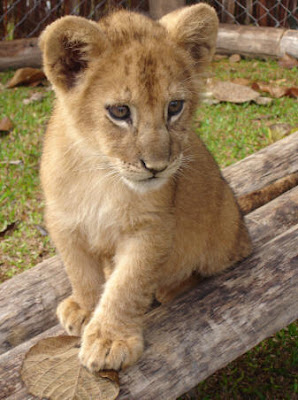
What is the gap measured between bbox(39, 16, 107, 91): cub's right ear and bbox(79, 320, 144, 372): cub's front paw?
1.12 meters

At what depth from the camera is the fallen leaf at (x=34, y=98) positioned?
663 centimetres

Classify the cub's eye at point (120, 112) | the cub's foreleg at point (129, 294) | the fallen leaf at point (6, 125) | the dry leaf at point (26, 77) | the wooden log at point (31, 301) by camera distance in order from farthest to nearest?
the dry leaf at point (26, 77), the fallen leaf at point (6, 125), the wooden log at point (31, 301), the cub's foreleg at point (129, 294), the cub's eye at point (120, 112)

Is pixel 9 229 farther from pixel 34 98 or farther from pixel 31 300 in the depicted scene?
pixel 34 98

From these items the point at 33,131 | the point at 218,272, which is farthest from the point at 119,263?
the point at 33,131

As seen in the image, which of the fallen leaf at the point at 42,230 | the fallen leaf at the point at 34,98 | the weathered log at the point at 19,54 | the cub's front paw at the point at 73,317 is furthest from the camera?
the weathered log at the point at 19,54

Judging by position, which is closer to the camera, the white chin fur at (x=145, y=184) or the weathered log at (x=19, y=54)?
the white chin fur at (x=145, y=184)

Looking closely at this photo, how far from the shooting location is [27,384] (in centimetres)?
241

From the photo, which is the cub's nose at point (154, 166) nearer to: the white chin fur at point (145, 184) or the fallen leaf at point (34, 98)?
the white chin fur at point (145, 184)

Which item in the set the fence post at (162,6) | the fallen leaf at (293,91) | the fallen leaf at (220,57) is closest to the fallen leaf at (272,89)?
the fallen leaf at (293,91)

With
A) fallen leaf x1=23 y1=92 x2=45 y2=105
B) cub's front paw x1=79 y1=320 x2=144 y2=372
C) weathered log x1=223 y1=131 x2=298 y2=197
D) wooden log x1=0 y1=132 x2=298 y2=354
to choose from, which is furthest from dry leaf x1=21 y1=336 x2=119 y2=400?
fallen leaf x1=23 y1=92 x2=45 y2=105

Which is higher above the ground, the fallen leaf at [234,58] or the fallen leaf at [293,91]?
the fallen leaf at [293,91]

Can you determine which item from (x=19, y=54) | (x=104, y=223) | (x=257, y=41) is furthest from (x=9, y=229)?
(x=257, y=41)

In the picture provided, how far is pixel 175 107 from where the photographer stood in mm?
2607

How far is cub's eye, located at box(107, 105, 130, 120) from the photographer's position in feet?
8.16
